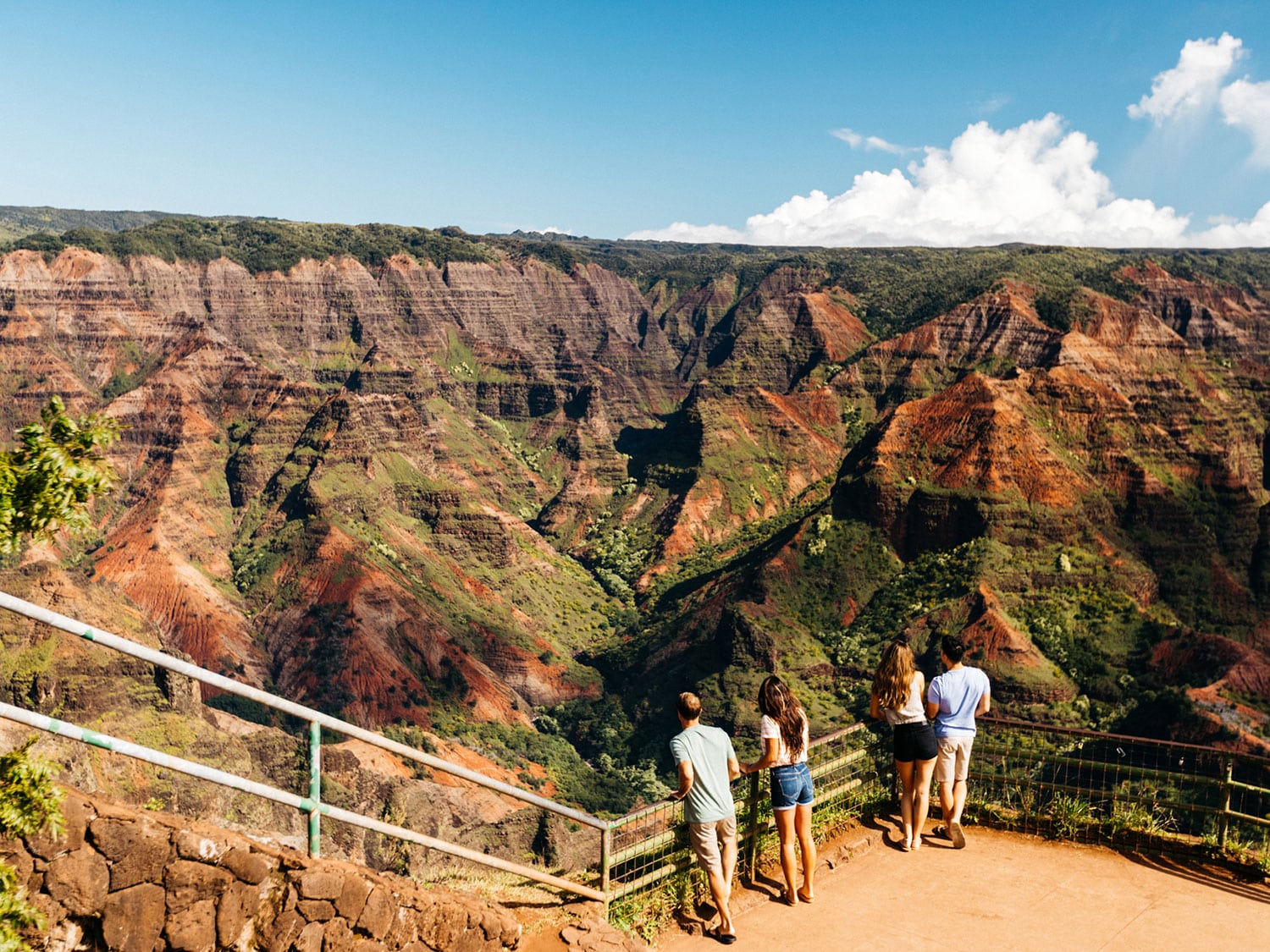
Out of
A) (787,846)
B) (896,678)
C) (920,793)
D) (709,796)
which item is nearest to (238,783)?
(709,796)

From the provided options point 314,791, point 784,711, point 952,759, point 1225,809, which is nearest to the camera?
point 314,791

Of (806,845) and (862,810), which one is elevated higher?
(806,845)

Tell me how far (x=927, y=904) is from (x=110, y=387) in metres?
151

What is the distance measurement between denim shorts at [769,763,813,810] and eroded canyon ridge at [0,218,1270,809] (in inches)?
1734

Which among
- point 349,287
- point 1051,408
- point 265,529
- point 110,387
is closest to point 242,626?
→ point 265,529

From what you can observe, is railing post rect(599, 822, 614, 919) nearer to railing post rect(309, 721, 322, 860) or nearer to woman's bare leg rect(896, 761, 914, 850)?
railing post rect(309, 721, 322, 860)

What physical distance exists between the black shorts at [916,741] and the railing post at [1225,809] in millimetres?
3902

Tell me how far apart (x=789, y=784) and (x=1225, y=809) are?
21.5ft

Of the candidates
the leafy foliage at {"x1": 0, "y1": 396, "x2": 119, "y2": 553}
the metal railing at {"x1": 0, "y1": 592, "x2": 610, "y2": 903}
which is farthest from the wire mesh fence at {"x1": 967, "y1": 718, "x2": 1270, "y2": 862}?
the leafy foliage at {"x1": 0, "y1": 396, "x2": 119, "y2": 553}

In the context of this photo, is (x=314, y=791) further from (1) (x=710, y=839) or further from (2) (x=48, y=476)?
(1) (x=710, y=839)

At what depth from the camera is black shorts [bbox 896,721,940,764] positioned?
13891 millimetres

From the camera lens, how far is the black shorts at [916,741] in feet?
45.6

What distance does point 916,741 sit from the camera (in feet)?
45.5

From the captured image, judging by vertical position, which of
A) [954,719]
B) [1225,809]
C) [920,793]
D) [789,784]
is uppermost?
[954,719]
